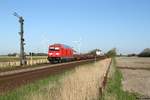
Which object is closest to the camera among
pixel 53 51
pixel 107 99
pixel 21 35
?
pixel 107 99

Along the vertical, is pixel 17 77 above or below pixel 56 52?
below

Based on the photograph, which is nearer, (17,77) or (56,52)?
(17,77)

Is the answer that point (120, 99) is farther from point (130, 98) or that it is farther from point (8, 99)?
point (8, 99)

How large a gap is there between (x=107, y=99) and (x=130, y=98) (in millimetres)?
2893

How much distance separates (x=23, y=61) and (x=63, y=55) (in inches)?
571

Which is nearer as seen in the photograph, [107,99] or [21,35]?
[107,99]

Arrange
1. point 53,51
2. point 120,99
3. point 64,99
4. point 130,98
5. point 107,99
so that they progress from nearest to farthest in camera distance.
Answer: point 64,99
point 107,99
point 120,99
point 130,98
point 53,51

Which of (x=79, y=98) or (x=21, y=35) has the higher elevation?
(x=21, y=35)

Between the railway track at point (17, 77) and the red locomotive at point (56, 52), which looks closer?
the railway track at point (17, 77)

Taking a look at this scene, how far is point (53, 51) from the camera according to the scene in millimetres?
65938

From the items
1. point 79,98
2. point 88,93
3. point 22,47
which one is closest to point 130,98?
point 88,93

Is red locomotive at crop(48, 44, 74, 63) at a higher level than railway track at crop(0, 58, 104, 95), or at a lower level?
higher

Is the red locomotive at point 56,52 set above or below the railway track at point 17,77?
above

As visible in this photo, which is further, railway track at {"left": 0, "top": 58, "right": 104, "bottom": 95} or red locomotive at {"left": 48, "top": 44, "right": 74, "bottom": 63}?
red locomotive at {"left": 48, "top": 44, "right": 74, "bottom": 63}
